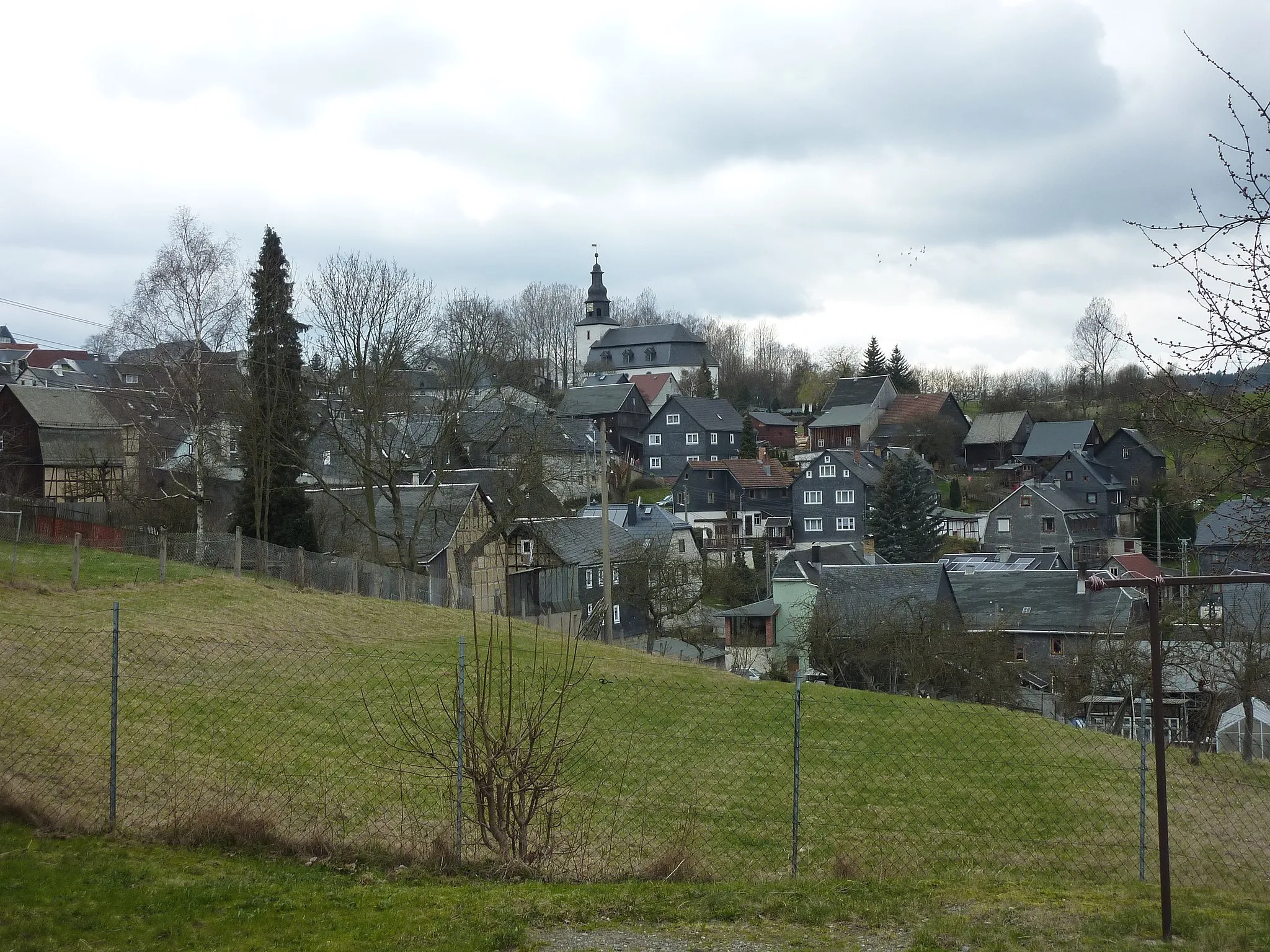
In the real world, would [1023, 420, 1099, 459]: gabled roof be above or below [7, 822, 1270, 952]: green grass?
above

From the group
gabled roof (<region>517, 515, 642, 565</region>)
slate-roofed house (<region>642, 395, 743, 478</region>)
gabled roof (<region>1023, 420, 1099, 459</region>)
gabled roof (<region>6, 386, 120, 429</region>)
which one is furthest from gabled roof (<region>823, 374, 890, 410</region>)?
gabled roof (<region>6, 386, 120, 429</region>)

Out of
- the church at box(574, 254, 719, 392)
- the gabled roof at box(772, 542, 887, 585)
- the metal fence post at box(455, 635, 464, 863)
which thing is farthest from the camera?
the church at box(574, 254, 719, 392)

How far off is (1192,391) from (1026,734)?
42.8 ft

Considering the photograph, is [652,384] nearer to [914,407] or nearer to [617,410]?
[617,410]

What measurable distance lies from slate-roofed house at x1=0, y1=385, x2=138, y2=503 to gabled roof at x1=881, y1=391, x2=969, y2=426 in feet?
195

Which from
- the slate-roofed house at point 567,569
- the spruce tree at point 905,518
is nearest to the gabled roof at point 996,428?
the spruce tree at point 905,518

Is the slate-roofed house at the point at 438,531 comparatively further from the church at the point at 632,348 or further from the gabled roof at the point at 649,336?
the gabled roof at the point at 649,336

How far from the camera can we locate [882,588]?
42.5 metres

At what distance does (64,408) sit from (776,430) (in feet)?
200

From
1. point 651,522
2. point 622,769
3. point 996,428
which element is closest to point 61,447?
point 651,522

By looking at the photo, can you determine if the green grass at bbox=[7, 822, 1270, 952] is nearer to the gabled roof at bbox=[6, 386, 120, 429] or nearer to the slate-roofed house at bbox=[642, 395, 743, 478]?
the gabled roof at bbox=[6, 386, 120, 429]

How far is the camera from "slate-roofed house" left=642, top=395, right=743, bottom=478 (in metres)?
84.6

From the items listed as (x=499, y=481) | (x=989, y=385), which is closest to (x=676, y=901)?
(x=499, y=481)

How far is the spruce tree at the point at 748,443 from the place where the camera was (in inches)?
3265
